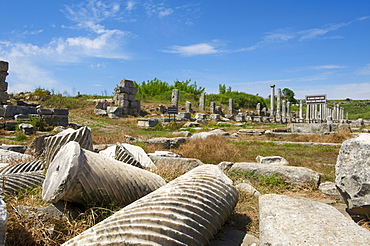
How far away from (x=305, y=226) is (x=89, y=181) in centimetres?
216

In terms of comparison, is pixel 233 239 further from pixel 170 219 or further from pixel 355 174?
pixel 355 174

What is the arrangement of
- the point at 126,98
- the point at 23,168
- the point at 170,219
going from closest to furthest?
the point at 170,219 < the point at 23,168 < the point at 126,98

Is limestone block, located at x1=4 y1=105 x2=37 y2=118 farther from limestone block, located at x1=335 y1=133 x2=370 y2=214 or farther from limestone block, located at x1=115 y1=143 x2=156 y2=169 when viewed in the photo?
limestone block, located at x1=335 y1=133 x2=370 y2=214

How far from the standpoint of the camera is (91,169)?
304 centimetres

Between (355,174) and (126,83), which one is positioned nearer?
(355,174)

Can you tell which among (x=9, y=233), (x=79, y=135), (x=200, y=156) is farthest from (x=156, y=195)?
(x=200, y=156)

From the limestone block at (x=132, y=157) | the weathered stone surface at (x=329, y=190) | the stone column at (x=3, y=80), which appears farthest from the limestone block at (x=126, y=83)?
the weathered stone surface at (x=329, y=190)

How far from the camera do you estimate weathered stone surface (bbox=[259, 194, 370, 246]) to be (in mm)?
2078

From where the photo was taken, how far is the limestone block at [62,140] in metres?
4.46

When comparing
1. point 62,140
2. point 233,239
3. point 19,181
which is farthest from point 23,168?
point 233,239

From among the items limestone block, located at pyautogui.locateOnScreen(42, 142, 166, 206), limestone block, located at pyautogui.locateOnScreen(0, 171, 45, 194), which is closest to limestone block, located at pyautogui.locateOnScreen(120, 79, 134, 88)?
limestone block, located at pyautogui.locateOnScreen(0, 171, 45, 194)

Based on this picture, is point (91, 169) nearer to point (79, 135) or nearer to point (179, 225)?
point (179, 225)

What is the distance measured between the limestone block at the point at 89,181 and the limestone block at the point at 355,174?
2.33 meters

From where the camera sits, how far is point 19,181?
372 cm
